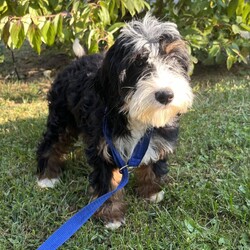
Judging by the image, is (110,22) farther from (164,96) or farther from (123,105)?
(164,96)

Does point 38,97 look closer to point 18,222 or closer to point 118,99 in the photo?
point 18,222

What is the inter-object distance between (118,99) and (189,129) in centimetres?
174

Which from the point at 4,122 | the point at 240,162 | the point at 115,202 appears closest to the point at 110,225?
the point at 115,202

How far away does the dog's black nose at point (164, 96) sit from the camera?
7.38ft

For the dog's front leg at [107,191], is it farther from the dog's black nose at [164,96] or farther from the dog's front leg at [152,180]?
the dog's black nose at [164,96]

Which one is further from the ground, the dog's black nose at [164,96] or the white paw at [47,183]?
the dog's black nose at [164,96]

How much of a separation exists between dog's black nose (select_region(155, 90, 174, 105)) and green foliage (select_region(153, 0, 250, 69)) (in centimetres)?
290

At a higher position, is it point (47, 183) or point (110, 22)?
point (110, 22)

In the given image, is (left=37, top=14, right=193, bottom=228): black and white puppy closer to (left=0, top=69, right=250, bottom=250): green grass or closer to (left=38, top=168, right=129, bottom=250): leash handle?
(left=0, top=69, right=250, bottom=250): green grass

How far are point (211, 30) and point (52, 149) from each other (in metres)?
2.96

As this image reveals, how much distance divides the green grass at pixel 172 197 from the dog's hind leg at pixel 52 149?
3.8 inches

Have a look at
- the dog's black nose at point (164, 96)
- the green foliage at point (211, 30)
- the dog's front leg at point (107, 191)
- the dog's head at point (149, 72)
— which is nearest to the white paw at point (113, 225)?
the dog's front leg at point (107, 191)

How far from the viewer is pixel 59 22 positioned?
4.00 m

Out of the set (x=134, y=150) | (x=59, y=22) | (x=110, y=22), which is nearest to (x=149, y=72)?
(x=134, y=150)
